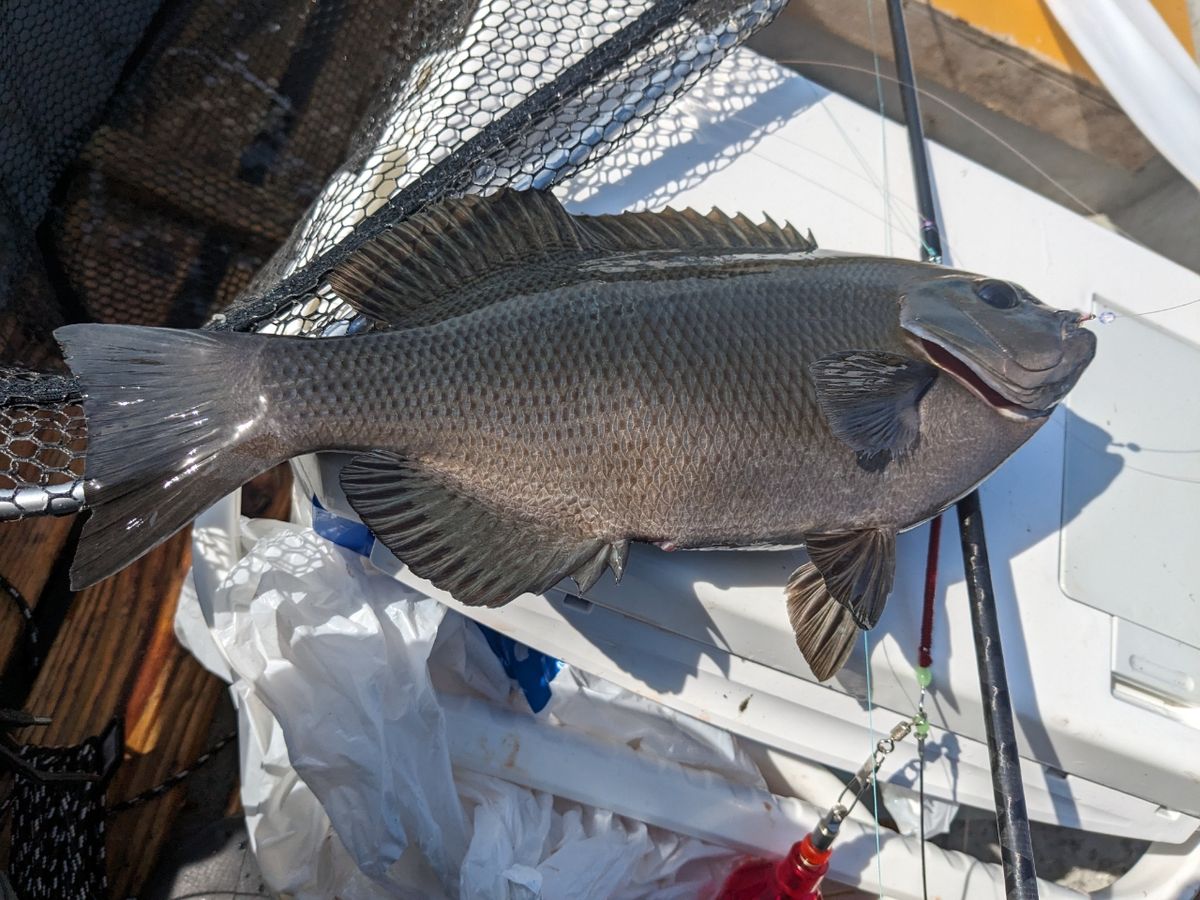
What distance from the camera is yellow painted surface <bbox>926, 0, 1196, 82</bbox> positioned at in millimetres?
1897

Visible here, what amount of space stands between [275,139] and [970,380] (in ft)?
5.70

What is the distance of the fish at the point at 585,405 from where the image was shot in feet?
3.09

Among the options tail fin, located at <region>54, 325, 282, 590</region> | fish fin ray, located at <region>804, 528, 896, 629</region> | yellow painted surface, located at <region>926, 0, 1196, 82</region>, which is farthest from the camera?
yellow painted surface, located at <region>926, 0, 1196, 82</region>

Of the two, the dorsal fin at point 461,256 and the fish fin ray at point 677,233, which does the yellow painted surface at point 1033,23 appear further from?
the dorsal fin at point 461,256

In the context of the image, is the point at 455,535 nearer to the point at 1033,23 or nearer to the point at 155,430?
the point at 155,430

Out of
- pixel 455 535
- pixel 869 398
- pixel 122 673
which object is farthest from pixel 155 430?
pixel 122 673

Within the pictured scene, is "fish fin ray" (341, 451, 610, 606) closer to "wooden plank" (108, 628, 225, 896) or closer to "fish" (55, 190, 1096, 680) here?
"fish" (55, 190, 1096, 680)

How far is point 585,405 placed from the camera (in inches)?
39.0

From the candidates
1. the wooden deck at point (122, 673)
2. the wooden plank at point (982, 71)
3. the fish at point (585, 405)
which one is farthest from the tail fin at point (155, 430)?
the wooden plank at point (982, 71)

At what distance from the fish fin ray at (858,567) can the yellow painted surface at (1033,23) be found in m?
1.53

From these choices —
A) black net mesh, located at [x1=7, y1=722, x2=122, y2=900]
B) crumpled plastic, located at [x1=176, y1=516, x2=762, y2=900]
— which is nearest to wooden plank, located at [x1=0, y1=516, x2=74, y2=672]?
black net mesh, located at [x1=7, y1=722, x2=122, y2=900]

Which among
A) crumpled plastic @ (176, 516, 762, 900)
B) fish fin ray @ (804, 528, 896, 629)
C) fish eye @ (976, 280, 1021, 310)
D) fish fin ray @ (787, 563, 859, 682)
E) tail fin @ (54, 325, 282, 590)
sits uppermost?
fish eye @ (976, 280, 1021, 310)

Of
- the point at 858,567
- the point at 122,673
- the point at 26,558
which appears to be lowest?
the point at 122,673

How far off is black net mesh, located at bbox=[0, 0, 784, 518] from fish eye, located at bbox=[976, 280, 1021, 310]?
2.15 ft
